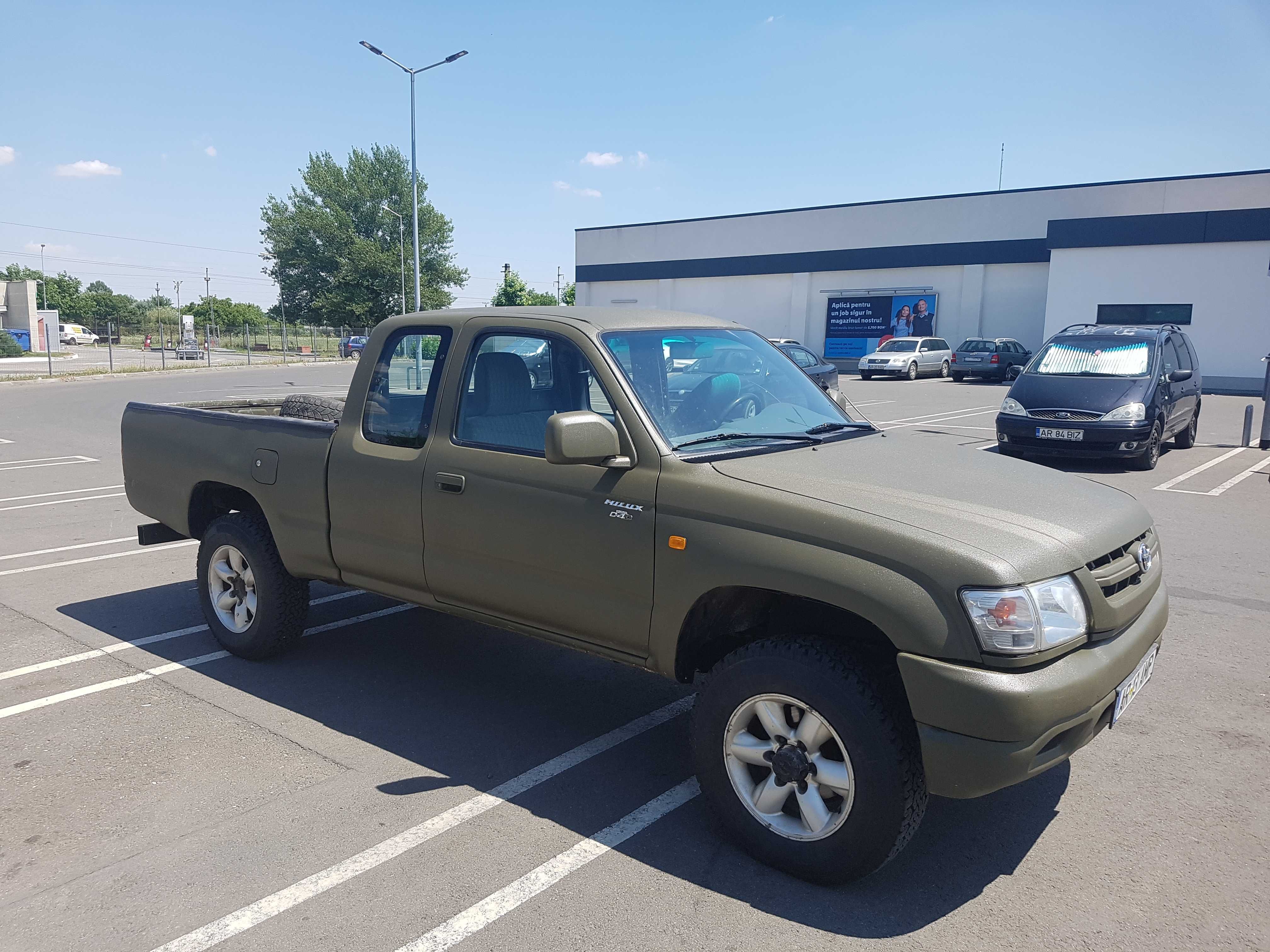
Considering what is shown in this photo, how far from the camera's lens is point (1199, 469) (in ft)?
41.7

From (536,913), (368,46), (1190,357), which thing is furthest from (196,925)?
(368,46)

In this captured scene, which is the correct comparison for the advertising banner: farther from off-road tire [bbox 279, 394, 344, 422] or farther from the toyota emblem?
the toyota emblem

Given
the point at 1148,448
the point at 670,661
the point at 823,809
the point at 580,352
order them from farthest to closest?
the point at 1148,448, the point at 580,352, the point at 670,661, the point at 823,809

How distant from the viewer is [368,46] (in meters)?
27.9

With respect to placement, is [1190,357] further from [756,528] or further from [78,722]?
[78,722]

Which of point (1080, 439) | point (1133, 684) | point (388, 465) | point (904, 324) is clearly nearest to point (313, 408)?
point (388, 465)

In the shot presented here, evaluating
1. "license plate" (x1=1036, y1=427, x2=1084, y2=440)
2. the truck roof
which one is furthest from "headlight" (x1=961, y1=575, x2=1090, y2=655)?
"license plate" (x1=1036, y1=427, x2=1084, y2=440)

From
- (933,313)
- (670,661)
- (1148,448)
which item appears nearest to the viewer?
(670,661)

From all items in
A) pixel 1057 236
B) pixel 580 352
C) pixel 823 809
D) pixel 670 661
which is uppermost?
pixel 1057 236

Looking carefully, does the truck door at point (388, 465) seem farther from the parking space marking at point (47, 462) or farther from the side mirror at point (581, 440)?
the parking space marking at point (47, 462)

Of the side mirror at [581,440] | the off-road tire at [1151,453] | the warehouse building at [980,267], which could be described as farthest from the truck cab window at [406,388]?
the warehouse building at [980,267]

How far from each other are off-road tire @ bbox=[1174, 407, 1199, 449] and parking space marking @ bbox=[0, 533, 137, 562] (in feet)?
47.3

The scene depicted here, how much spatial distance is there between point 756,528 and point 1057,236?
36446mm

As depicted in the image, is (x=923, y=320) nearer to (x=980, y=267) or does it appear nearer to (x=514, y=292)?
(x=980, y=267)
